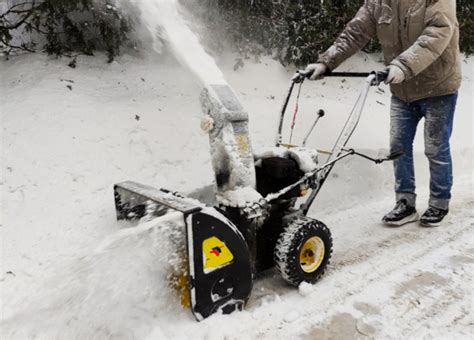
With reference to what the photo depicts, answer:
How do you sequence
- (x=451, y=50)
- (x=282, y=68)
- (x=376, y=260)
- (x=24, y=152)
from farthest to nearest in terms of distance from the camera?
1. (x=282, y=68)
2. (x=24, y=152)
3. (x=451, y=50)
4. (x=376, y=260)

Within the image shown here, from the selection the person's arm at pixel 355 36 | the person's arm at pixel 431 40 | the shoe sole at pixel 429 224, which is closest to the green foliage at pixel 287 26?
the person's arm at pixel 355 36

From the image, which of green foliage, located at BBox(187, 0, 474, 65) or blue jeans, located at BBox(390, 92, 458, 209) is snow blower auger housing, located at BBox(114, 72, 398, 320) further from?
green foliage, located at BBox(187, 0, 474, 65)

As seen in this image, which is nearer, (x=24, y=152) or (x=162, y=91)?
(x=24, y=152)

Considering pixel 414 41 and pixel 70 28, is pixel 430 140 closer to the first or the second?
pixel 414 41

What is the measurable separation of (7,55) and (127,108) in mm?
1605

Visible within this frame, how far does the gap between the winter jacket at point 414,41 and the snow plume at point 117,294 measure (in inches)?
75.4

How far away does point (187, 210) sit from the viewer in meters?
2.17

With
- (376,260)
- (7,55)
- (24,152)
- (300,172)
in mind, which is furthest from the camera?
(7,55)

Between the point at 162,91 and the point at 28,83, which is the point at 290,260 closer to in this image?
the point at 162,91

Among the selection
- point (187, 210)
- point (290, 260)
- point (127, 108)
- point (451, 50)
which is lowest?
point (290, 260)

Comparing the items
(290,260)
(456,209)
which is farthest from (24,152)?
(456,209)

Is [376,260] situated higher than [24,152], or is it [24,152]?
[24,152]

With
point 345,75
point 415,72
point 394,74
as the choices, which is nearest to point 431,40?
point 415,72

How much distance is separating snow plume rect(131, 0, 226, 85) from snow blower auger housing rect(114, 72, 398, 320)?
63cm
